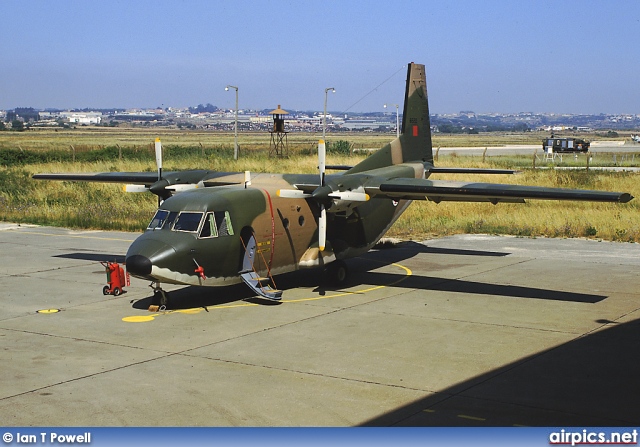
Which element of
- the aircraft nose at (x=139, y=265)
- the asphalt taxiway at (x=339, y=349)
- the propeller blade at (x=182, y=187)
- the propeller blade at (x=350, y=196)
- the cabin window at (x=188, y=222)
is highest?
the propeller blade at (x=182, y=187)

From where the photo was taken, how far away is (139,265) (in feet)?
Answer: 59.6

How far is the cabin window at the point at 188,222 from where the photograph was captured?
63.5 ft

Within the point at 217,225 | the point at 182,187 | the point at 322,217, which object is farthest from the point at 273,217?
the point at 182,187

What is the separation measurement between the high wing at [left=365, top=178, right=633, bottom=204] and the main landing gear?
6568 millimetres

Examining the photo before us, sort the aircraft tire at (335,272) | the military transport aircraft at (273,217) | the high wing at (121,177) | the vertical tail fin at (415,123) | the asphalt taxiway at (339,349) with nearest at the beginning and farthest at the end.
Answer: the asphalt taxiway at (339,349)
the military transport aircraft at (273,217)
the aircraft tire at (335,272)
the high wing at (121,177)
the vertical tail fin at (415,123)

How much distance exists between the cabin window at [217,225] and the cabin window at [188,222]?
0.18 meters

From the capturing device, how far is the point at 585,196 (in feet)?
64.2

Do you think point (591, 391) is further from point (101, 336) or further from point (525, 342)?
point (101, 336)

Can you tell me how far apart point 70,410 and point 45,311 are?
7.93m

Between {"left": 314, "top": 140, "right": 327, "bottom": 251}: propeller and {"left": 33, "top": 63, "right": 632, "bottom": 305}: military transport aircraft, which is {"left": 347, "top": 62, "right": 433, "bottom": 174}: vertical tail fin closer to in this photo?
{"left": 33, "top": 63, "right": 632, "bottom": 305}: military transport aircraft

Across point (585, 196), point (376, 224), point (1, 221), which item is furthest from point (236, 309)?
point (1, 221)

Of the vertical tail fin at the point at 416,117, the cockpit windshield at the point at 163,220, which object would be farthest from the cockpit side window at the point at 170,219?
the vertical tail fin at the point at 416,117

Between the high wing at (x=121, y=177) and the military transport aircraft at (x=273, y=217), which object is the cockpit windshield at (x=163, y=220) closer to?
the military transport aircraft at (x=273, y=217)

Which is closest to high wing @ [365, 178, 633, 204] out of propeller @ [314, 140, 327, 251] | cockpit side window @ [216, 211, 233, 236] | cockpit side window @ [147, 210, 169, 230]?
propeller @ [314, 140, 327, 251]
